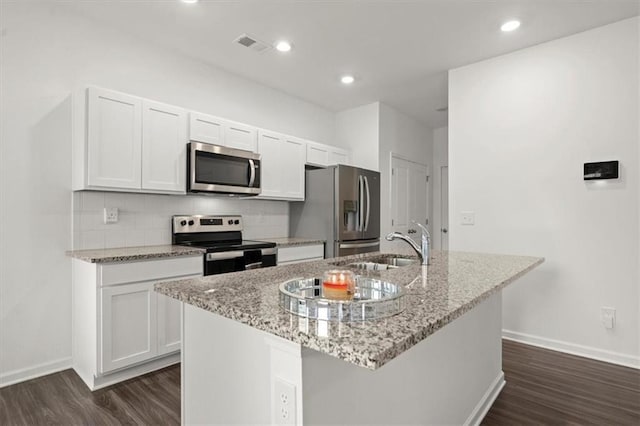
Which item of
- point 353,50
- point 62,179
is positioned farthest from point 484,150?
point 62,179

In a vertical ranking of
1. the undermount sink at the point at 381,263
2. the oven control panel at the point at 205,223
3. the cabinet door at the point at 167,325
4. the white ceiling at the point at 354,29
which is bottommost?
the cabinet door at the point at 167,325

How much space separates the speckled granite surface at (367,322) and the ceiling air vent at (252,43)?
2146mm

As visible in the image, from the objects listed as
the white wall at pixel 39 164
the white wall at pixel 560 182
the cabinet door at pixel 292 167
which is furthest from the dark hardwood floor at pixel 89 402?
the white wall at pixel 560 182

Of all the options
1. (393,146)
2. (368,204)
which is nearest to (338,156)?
(368,204)

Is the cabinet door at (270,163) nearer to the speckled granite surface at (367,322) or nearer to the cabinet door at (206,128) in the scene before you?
the cabinet door at (206,128)

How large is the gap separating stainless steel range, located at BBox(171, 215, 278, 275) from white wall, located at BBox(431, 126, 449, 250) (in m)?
3.60

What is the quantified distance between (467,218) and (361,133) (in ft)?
6.42

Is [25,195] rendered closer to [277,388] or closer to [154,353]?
[154,353]

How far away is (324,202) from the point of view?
3.96m

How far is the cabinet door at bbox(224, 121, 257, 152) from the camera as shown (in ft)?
10.9

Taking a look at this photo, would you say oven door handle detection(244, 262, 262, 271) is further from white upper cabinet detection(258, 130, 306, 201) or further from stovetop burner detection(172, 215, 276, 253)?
white upper cabinet detection(258, 130, 306, 201)

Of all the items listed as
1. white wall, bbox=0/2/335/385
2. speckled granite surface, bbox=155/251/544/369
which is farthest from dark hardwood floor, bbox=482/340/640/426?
white wall, bbox=0/2/335/385

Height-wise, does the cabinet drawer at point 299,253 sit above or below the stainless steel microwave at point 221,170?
below

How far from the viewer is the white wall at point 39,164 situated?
93.7 inches
